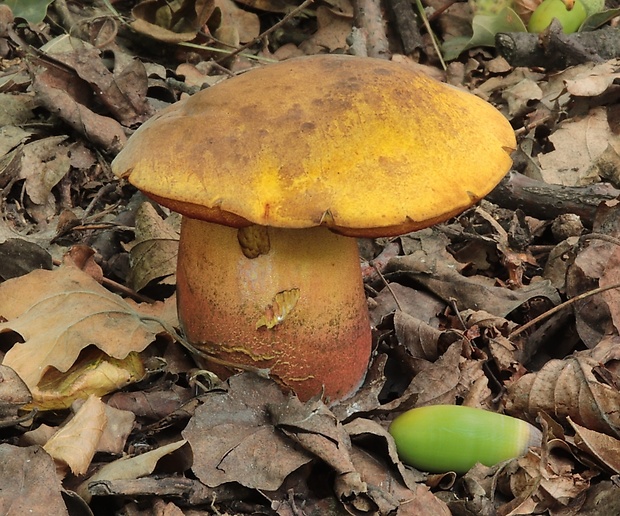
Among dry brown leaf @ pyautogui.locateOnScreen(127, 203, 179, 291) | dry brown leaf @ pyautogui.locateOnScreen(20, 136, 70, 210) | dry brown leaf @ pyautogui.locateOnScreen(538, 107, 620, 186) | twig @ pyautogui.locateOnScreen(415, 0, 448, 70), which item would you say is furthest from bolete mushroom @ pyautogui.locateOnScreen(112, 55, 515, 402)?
twig @ pyautogui.locateOnScreen(415, 0, 448, 70)

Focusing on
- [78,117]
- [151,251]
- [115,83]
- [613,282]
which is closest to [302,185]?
[151,251]

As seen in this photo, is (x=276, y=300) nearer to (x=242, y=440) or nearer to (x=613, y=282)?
(x=242, y=440)

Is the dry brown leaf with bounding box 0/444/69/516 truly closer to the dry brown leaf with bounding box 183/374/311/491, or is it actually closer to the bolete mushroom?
the dry brown leaf with bounding box 183/374/311/491

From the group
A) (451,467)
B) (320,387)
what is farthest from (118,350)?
(451,467)

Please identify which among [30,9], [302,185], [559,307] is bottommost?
[559,307]

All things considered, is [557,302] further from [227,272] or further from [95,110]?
[95,110]
